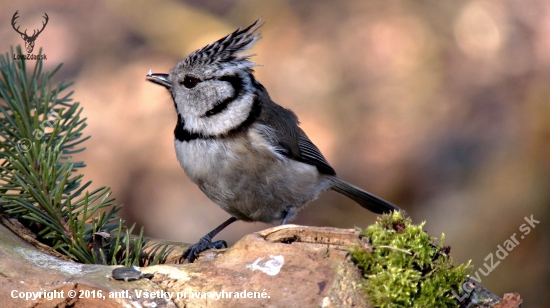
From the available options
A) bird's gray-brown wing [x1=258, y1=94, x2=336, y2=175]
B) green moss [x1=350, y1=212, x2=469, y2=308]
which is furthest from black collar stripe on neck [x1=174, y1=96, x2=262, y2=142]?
green moss [x1=350, y1=212, x2=469, y2=308]

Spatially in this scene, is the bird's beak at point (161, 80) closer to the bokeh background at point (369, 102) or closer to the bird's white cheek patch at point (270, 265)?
the bokeh background at point (369, 102)

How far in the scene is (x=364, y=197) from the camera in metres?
4.33

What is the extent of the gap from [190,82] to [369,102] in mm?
2432

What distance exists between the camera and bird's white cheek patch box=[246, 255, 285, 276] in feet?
5.64

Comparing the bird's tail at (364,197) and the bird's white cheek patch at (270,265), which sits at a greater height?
the bird's tail at (364,197)

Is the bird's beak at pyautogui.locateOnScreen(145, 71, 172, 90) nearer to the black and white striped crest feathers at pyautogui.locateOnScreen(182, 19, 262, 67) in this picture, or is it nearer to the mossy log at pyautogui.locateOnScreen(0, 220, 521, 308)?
the black and white striped crest feathers at pyautogui.locateOnScreen(182, 19, 262, 67)

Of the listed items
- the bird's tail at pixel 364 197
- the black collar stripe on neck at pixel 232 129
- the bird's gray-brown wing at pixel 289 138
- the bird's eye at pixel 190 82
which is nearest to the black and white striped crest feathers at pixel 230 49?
the bird's eye at pixel 190 82

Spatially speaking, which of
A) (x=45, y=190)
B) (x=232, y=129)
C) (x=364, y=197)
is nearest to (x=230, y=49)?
(x=232, y=129)

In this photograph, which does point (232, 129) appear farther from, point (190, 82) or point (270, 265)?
point (270, 265)

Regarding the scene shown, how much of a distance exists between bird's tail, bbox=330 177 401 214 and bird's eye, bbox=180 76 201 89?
4.57 ft

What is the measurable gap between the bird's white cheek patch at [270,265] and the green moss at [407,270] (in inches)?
9.3

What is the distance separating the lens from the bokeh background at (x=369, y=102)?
4.58 meters

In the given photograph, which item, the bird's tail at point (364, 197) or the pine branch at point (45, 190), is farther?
the bird's tail at point (364, 197)

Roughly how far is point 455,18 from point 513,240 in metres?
2.42
